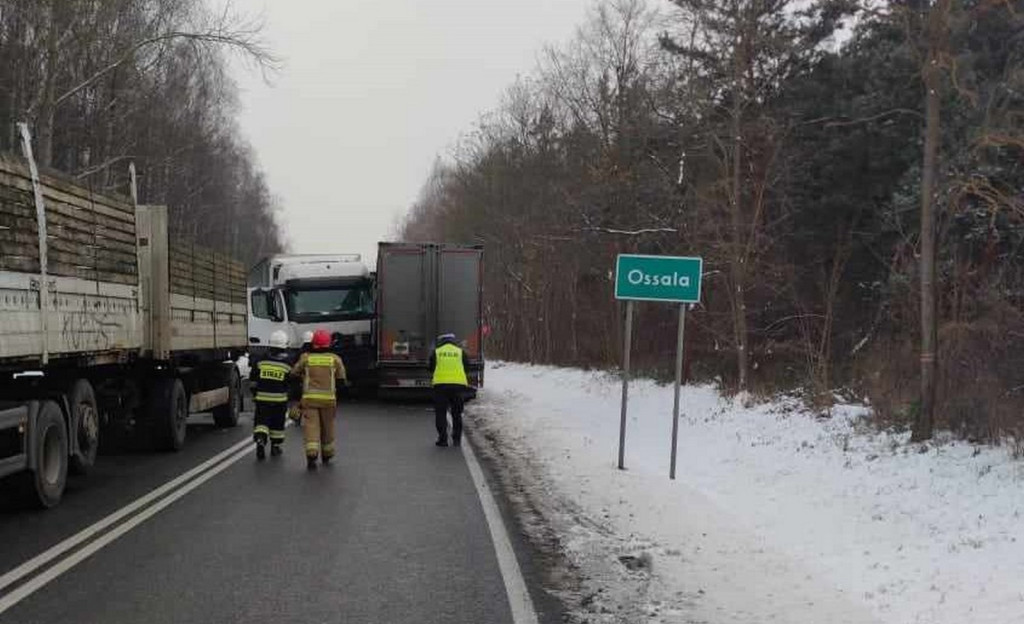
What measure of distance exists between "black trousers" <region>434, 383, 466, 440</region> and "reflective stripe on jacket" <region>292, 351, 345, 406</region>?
190 cm

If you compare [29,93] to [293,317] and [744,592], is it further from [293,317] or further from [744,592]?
[744,592]

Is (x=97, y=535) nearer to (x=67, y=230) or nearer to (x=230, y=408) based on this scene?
(x=67, y=230)

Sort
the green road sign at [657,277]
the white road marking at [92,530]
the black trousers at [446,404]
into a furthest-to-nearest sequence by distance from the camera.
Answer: the black trousers at [446,404] → the green road sign at [657,277] → the white road marking at [92,530]

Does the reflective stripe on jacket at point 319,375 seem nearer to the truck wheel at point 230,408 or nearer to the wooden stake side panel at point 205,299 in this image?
the wooden stake side panel at point 205,299

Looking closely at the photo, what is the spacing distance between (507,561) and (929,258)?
7263 mm

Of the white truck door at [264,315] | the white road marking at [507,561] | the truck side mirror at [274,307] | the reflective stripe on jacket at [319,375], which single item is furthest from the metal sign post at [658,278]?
the truck side mirror at [274,307]

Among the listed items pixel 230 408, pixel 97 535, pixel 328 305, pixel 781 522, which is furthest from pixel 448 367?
pixel 328 305

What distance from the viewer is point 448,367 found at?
1267 centimetres

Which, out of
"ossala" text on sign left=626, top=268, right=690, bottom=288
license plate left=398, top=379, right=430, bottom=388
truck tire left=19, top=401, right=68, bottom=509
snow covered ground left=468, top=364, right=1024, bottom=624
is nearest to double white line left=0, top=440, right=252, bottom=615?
truck tire left=19, top=401, right=68, bottom=509

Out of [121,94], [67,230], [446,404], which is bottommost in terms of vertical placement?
[446,404]

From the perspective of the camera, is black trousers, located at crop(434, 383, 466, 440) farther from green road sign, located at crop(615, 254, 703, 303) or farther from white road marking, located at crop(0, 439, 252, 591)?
green road sign, located at crop(615, 254, 703, 303)

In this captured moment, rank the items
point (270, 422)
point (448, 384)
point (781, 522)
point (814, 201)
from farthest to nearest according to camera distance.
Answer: point (814, 201), point (448, 384), point (270, 422), point (781, 522)

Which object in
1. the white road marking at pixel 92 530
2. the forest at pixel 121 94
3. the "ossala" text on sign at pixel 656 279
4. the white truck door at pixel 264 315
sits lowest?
the white road marking at pixel 92 530

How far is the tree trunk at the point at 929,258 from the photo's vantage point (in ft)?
35.3
